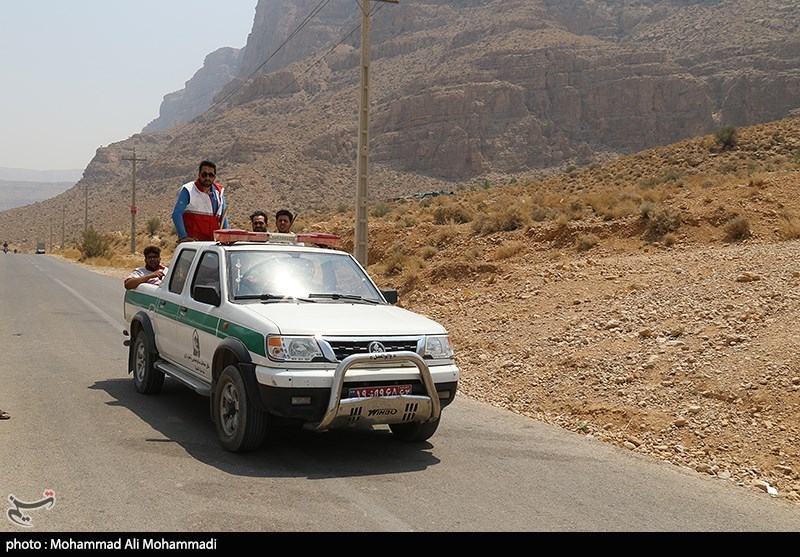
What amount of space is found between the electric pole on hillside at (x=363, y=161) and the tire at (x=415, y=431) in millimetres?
8679

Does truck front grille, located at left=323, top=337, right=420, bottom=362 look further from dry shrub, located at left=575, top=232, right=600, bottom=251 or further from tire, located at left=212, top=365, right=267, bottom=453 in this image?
dry shrub, located at left=575, top=232, right=600, bottom=251

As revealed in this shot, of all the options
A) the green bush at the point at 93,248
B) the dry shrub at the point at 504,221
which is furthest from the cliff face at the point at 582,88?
the dry shrub at the point at 504,221

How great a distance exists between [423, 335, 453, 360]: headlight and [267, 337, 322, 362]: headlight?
3.16 feet

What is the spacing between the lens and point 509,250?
786 inches

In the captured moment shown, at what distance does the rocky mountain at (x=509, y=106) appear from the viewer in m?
91.0

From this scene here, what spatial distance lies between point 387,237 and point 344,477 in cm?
2121

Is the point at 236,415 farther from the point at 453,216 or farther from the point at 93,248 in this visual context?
the point at 93,248

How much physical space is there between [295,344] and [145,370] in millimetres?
3296

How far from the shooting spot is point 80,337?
13266 mm

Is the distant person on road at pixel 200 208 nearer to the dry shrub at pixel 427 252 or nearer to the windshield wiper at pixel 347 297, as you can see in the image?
the windshield wiper at pixel 347 297

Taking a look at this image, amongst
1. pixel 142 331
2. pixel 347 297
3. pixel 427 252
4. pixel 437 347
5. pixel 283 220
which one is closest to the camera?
pixel 437 347

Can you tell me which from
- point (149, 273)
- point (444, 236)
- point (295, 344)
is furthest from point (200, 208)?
point (444, 236)

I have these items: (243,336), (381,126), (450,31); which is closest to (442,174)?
(381,126)
